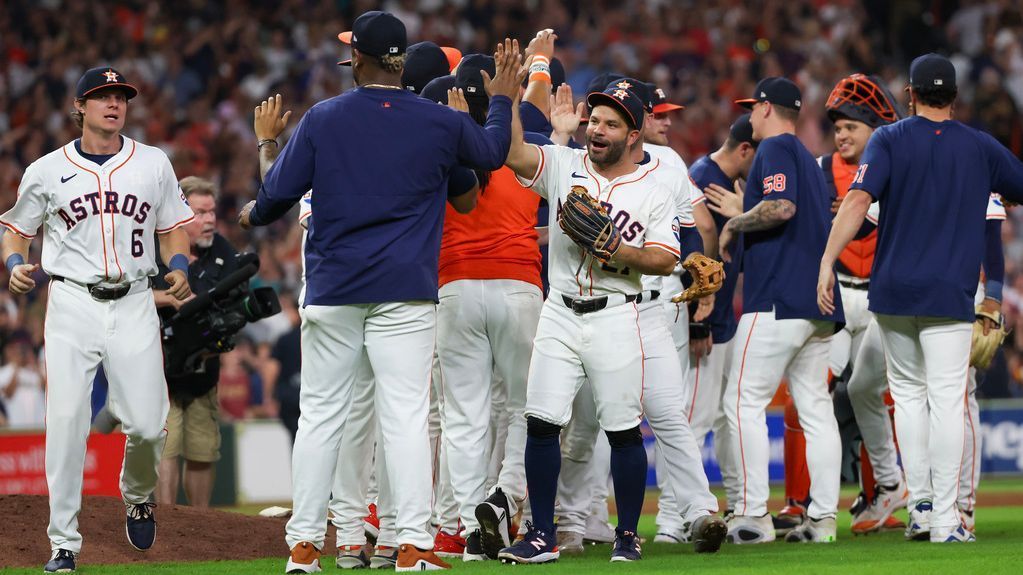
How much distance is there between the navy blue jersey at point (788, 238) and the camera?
804 cm

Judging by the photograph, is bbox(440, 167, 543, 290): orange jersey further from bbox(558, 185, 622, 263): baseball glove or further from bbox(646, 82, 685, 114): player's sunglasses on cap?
bbox(646, 82, 685, 114): player's sunglasses on cap

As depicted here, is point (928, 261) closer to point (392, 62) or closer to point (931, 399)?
point (931, 399)

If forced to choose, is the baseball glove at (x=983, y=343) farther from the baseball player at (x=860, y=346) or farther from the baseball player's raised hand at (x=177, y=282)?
the baseball player's raised hand at (x=177, y=282)

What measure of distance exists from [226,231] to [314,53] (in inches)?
147

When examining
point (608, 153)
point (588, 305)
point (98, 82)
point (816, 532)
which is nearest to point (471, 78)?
point (608, 153)

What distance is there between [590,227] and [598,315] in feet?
1.66

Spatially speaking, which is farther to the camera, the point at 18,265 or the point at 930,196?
the point at 930,196

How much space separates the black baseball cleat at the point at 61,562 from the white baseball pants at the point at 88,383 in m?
0.04

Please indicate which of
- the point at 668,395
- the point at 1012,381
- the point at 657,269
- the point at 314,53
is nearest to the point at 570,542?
the point at 668,395

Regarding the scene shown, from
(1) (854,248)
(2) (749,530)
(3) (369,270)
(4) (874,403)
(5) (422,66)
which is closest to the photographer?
(3) (369,270)

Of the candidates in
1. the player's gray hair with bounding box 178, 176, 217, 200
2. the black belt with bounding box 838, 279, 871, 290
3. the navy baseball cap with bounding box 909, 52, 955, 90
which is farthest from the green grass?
the player's gray hair with bounding box 178, 176, 217, 200

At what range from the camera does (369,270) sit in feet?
20.2

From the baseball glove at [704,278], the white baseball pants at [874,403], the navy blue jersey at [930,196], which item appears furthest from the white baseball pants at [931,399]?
the baseball glove at [704,278]

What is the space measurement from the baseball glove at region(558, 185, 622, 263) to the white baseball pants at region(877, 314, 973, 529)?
1.99m
